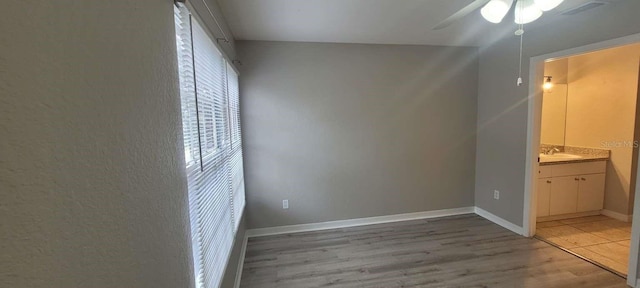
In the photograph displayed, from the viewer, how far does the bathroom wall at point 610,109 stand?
326 cm

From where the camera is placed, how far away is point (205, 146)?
1.48 m

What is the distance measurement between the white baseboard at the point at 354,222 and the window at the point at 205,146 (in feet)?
3.80

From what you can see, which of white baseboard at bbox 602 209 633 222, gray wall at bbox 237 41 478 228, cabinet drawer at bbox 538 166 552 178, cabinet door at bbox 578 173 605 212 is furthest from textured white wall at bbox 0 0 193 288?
white baseboard at bbox 602 209 633 222

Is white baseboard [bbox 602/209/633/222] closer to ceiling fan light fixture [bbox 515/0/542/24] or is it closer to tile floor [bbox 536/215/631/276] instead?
tile floor [bbox 536/215/631/276]

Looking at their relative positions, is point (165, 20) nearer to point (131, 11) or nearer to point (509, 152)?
point (131, 11)

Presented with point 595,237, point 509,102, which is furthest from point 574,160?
point 509,102

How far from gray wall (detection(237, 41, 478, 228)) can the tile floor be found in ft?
3.32

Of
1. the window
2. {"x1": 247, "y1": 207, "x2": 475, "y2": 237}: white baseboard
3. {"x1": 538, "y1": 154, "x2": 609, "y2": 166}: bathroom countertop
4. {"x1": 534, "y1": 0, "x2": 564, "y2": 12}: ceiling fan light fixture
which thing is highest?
{"x1": 534, "y1": 0, "x2": 564, "y2": 12}: ceiling fan light fixture

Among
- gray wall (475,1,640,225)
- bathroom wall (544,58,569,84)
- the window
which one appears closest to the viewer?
the window

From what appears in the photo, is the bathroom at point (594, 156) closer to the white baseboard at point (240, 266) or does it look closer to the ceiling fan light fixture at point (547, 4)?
the ceiling fan light fixture at point (547, 4)

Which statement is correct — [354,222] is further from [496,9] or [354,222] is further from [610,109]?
[610,109]

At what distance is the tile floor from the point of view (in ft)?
8.34

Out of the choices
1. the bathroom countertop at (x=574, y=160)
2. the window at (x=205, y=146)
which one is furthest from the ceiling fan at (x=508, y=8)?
the bathroom countertop at (x=574, y=160)

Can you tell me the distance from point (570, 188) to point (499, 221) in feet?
3.48
